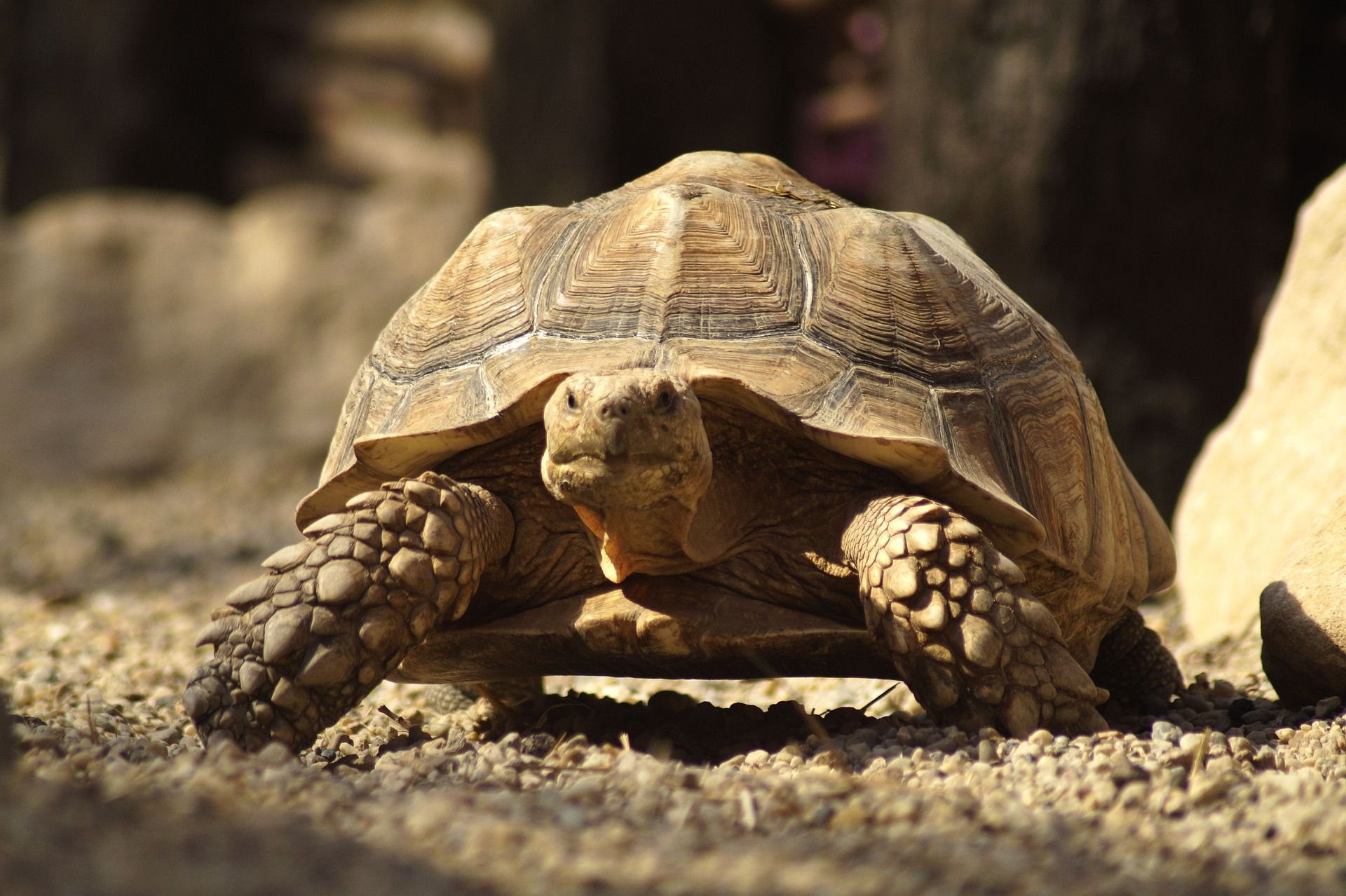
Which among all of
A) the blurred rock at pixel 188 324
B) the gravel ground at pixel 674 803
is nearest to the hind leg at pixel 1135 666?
the gravel ground at pixel 674 803

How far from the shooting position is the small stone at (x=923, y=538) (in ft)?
8.80

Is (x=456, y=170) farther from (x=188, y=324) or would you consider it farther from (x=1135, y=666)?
(x=1135, y=666)

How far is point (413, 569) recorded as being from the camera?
276 centimetres

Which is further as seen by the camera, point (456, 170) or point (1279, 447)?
point (456, 170)

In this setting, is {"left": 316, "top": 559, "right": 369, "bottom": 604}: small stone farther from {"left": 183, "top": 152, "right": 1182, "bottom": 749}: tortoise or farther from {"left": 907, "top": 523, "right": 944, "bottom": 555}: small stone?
{"left": 907, "top": 523, "right": 944, "bottom": 555}: small stone

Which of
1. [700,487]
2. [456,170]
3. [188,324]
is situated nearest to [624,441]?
[700,487]

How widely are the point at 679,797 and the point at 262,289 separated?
870cm

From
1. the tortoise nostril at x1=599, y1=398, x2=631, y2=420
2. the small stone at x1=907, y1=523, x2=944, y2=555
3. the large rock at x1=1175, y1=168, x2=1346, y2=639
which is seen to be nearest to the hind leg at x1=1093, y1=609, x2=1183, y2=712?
the large rock at x1=1175, y1=168, x2=1346, y2=639

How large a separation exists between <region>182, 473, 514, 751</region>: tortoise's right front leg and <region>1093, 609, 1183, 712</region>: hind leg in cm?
181

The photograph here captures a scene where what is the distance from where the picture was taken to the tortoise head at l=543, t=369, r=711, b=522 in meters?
2.61

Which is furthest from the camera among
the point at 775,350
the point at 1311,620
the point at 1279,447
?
the point at 1279,447

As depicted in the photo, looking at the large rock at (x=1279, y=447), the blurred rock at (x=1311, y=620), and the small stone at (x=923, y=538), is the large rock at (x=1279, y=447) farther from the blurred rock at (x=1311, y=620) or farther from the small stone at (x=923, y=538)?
the small stone at (x=923, y=538)

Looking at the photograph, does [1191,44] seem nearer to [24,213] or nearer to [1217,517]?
[1217,517]

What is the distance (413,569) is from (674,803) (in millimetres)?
855
